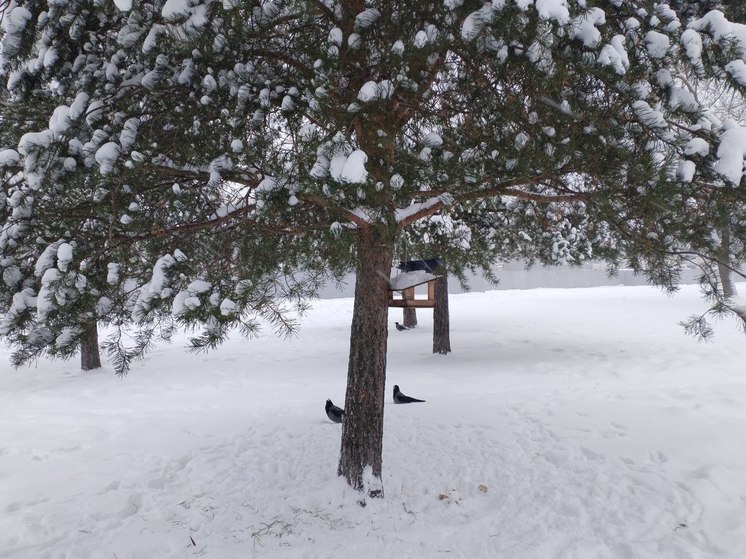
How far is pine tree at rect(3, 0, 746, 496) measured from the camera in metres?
2.38

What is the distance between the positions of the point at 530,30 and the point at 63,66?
2.75 m

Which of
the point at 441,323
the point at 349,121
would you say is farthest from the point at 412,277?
the point at 441,323

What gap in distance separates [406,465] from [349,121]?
3.36 m

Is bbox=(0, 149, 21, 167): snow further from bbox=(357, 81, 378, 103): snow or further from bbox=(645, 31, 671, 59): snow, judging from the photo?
bbox=(645, 31, 671, 59): snow

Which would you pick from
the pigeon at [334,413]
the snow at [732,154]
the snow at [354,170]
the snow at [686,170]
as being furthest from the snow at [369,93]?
the pigeon at [334,413]

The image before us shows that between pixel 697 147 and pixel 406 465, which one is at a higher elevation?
pixel 697 147

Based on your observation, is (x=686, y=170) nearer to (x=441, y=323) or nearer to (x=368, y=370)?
(x=368, y=370)

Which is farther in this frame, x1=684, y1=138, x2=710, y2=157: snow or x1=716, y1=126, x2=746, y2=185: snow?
x1=684, y1=138, x2=710, y2=157: snow

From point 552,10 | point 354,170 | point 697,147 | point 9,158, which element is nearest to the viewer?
point 552,10

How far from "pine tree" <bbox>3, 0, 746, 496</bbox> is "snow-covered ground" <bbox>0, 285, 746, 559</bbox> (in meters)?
1.79

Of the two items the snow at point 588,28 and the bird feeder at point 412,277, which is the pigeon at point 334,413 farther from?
the snow at point 588,28

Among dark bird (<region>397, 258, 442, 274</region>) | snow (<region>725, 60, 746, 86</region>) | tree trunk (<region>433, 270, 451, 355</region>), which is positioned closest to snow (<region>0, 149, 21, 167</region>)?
dark bird (<region>397, 258, 442, 274</region>)

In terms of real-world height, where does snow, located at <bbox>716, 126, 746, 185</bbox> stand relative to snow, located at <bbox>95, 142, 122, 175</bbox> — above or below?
below

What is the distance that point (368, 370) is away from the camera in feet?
12.9
